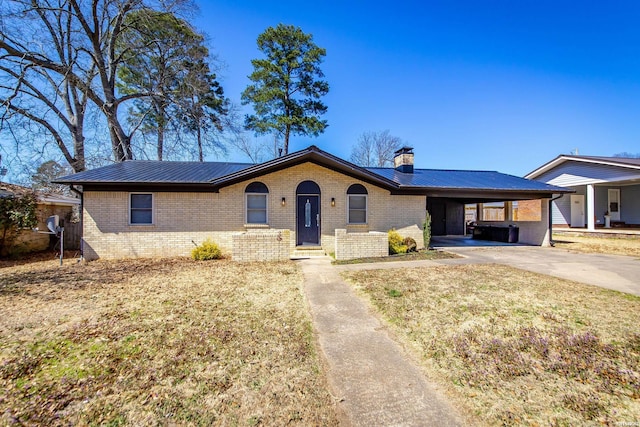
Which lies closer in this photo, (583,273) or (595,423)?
(595,423)

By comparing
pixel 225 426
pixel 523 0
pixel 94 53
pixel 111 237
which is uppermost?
pixel 94 53

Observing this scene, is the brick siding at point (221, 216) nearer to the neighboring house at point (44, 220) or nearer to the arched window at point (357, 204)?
the arched window at point (357, 204)

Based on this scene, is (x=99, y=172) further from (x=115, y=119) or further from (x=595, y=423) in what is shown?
(x=595, y=423)

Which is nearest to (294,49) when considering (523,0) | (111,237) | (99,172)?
(523,0)

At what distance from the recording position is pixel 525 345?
11.5 ft

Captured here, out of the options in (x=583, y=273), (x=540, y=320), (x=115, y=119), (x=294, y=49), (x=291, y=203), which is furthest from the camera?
(x=294, y=49)

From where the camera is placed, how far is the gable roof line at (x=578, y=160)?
51.8ft

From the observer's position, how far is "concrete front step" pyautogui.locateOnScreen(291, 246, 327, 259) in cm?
1026

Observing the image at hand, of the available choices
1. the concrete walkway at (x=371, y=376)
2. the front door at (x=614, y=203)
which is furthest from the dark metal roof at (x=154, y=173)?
the front door at (x=614, y=203)

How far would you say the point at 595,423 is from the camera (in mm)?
2203

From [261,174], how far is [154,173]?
14.7ft

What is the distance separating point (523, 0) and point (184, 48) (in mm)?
19459

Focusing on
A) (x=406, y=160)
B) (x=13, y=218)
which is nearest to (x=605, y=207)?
(x=406, y=160)

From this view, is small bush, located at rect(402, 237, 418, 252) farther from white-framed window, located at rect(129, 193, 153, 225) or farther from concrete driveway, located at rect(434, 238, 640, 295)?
white-framed window, located at rect(129, 193, 153, 225)
